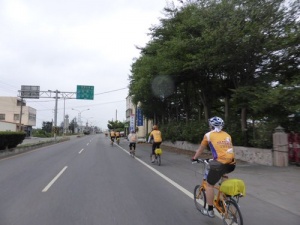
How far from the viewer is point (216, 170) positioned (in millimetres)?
6020

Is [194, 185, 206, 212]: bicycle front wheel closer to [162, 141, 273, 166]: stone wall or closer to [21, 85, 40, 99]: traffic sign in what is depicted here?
[162, 141, 273, 166]: stone wall

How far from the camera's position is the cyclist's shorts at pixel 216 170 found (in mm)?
6000

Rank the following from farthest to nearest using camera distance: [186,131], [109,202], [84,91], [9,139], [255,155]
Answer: [84,91], [186,131], [9,139], [255,155], [109,202]

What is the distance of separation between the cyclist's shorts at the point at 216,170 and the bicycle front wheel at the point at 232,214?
50 cm

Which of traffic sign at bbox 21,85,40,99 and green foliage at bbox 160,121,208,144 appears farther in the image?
traffic sign at bbox 21,85,40,99

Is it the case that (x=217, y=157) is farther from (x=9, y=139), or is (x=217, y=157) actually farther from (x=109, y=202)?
(x=9, y=139)

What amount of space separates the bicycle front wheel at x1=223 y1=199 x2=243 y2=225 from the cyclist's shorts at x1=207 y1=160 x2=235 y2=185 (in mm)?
504

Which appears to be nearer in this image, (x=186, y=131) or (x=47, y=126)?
(x=186, y=131)

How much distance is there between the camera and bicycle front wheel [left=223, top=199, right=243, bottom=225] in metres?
5.39

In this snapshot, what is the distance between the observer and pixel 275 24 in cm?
1852

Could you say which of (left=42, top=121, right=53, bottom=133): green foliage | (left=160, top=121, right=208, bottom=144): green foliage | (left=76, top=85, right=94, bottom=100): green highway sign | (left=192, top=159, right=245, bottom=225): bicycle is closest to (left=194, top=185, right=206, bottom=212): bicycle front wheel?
(left=192, top=159, right=245, bottom=225): bicycle

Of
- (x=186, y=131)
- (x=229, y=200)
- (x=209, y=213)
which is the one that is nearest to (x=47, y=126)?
(x=186, y=131)

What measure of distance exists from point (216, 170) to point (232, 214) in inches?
30.2

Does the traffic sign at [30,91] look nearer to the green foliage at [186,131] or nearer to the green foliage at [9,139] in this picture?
the green foliage at [186,131]
